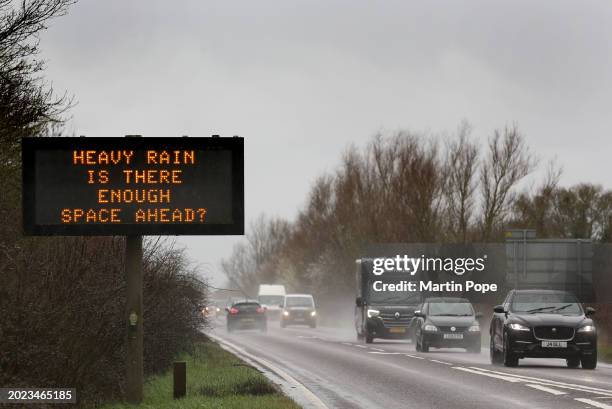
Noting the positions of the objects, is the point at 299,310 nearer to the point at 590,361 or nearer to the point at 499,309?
the point at 499,309

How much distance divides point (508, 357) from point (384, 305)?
1647cm

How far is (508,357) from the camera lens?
90.1 feet

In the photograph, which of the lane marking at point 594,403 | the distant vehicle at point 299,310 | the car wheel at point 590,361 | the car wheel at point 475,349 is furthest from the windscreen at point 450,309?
the distant vehicle at point 299,310

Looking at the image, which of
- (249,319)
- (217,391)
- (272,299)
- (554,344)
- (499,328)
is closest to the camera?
(217,391)

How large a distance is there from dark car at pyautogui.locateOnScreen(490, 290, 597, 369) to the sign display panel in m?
11.6

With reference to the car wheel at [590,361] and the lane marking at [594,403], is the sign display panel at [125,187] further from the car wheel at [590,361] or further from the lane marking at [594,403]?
the car wheel at [590,361]

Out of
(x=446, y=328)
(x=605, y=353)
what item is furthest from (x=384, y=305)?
(x=605, y=353)

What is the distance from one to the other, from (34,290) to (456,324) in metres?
22.8

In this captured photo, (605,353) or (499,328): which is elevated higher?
(499,328)

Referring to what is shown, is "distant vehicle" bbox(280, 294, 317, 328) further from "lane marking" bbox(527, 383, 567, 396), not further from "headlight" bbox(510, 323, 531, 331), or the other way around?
"lane marking" bbox(527, 383, 567, 396)

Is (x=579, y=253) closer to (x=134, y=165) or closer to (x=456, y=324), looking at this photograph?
(x=456, y=324)

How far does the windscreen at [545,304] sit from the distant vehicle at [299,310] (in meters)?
41.0

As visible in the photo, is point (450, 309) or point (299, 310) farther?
point (299, 310)

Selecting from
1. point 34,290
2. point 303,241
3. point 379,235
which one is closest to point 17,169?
point 34,290
